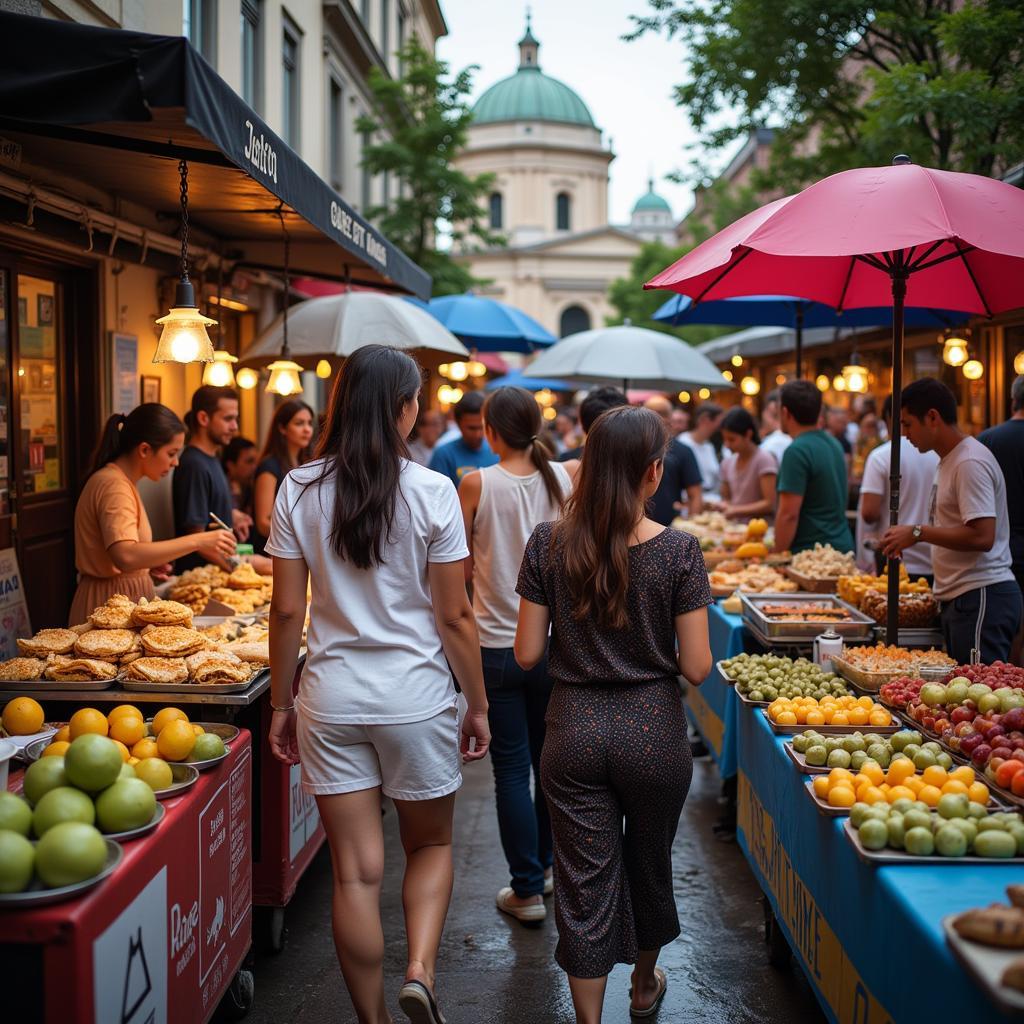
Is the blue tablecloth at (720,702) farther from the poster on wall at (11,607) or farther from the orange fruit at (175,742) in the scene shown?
the poster on wall at (11,607)

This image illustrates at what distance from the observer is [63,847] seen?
104 inches

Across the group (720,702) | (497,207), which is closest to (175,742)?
(720,702)

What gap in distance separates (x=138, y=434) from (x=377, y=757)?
8.61 ft

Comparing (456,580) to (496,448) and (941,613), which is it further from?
(941,613)

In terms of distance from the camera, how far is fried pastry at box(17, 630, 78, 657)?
450cm

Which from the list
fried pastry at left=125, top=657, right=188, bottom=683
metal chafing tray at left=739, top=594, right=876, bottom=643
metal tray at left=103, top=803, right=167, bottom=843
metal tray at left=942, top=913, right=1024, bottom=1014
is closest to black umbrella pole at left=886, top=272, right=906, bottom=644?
metal chafing tray at left=739, top=594, right=876, bottom=643

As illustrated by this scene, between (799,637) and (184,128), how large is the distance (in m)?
3.84

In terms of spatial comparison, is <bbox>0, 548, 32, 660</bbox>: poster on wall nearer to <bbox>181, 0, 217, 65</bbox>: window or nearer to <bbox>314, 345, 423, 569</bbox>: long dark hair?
<bbox>314, 345, 423, 569</bbox>: long dark hair

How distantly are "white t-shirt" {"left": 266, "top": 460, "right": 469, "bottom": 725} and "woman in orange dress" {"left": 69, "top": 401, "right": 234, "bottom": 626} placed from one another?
1953 millimetres

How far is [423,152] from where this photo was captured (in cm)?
1830

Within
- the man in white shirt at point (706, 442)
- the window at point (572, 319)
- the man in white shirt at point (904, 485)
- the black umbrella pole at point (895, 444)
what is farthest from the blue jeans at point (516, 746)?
the window at point (572, 319)

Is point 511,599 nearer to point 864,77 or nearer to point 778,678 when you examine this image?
point 778,678

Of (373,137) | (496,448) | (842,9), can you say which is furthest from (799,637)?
(373,137)

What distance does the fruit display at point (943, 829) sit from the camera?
9.91 ft
